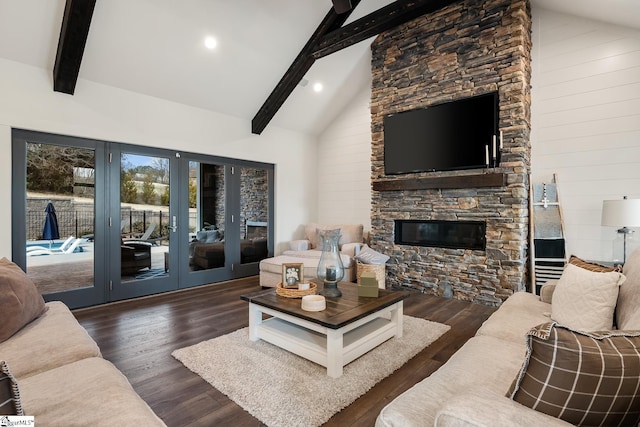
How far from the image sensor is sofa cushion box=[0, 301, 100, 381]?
63.1 inches

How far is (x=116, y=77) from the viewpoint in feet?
13.4

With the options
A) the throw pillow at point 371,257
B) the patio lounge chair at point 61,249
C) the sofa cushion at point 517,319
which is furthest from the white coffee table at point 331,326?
the patio lounge chair at point 61,249

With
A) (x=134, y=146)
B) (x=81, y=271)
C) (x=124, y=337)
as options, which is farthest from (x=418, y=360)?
(x=134, y=146)

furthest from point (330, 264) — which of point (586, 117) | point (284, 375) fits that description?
point (586, 117)

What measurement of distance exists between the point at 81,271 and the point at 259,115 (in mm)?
3418

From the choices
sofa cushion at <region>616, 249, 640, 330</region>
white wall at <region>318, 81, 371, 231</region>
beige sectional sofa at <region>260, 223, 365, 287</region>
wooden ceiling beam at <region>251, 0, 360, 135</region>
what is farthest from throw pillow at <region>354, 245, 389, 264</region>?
sofa cushion at <region>616, 249, 640, 330</region>

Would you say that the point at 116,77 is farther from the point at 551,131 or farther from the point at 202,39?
the point at 551,131

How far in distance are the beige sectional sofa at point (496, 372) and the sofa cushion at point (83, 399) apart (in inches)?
35.5

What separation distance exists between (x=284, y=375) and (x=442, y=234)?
319 cm

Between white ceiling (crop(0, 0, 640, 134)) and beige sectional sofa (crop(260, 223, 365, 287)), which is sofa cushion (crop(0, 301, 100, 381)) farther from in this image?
white ceiling (crop(0, 0, 640, 134))

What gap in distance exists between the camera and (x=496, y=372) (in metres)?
1.49

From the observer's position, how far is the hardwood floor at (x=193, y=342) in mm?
1964

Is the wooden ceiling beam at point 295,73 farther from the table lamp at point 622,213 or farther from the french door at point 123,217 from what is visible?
the table lamp at point 622,213

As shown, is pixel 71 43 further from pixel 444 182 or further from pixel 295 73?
pixel 444 182
